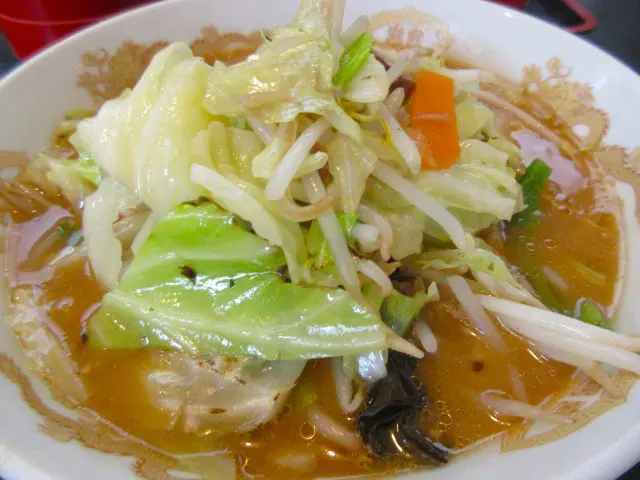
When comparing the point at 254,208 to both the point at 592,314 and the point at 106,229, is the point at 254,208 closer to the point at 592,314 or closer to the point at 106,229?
the point at 106,229

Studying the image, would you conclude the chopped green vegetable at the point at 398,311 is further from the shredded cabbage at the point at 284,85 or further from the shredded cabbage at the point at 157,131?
the shredded cabbage at the point at 157,131

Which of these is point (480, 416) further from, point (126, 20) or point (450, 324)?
point (126, 20)

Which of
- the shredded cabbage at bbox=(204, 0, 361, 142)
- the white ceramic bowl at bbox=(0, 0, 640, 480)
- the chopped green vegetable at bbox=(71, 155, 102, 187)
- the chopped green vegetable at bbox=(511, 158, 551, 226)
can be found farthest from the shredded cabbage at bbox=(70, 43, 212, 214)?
the chopped green vegetable at bbox=(511, 158, 551, 226)

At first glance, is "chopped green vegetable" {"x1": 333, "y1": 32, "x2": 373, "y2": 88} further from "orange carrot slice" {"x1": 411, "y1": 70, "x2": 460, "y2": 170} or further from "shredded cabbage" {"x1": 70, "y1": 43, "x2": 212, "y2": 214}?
"shredded cabbage" {"x1": 70, "y1": 43, "x2": 212, "y2": 214}

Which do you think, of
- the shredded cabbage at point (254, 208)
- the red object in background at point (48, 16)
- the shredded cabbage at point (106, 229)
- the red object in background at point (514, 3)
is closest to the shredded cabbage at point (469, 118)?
the shredded cabbage at point (254, 208)

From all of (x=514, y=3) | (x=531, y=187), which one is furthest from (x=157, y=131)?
(x=514, y=3)
